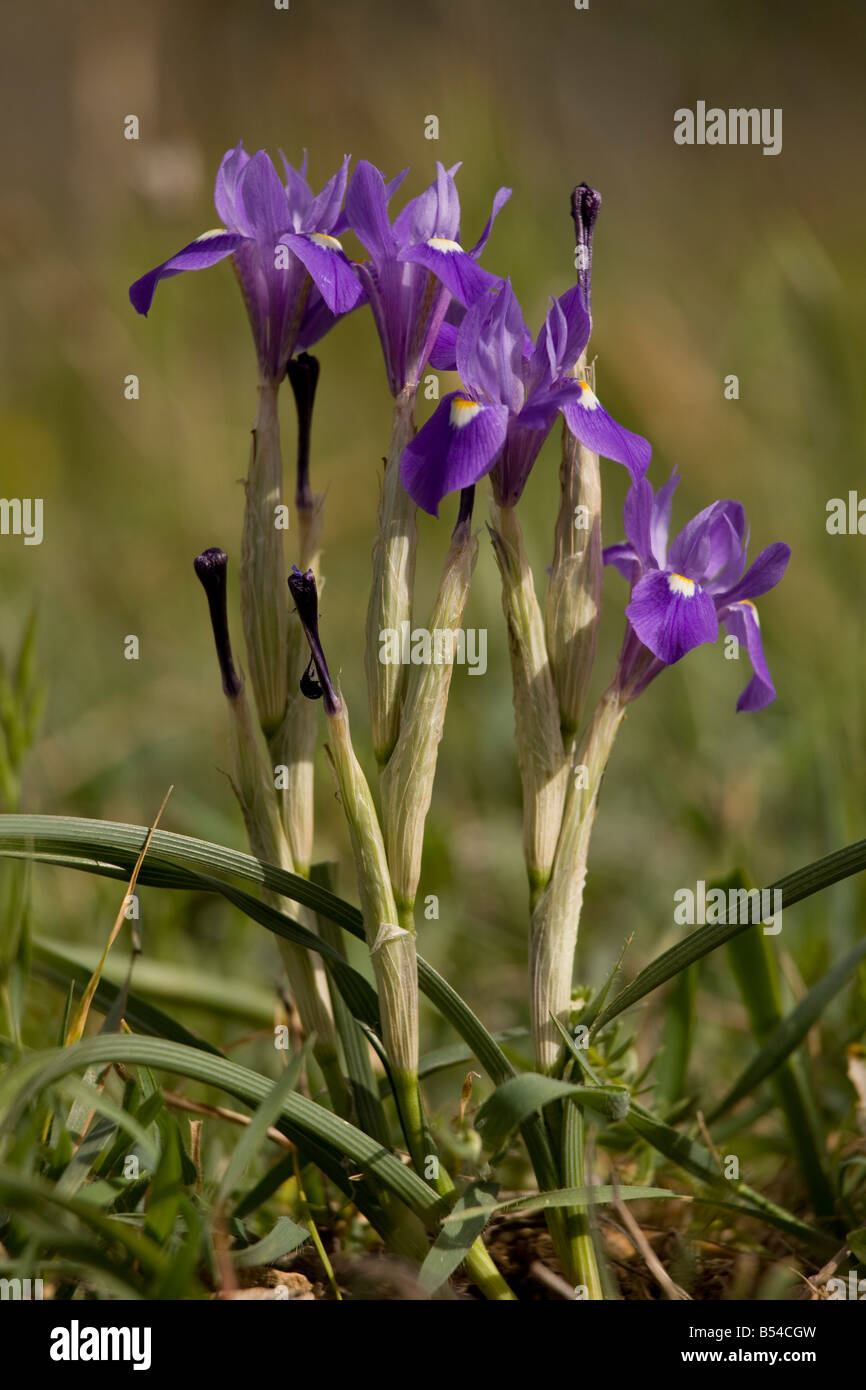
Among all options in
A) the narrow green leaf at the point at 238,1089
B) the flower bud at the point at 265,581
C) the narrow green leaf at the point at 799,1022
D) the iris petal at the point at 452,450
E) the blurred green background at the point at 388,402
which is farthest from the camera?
the blurred green background at the point at 388,402

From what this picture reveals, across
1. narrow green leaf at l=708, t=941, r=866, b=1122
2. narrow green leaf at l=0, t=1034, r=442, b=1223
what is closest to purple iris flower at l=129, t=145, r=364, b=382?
narrow green leaf at l=0, t=1034, r=442, b=1223

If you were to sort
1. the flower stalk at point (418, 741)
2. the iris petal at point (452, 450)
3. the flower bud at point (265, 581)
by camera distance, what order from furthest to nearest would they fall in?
1. the flower bud at point (265, 581)
2. the flower stalk at point (418, 741)
3. the iris petal at point (452, 450)

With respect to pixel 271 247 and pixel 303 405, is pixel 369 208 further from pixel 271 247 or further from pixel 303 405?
pixel 303 405

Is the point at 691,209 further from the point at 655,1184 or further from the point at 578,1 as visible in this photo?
the point at 655,1184

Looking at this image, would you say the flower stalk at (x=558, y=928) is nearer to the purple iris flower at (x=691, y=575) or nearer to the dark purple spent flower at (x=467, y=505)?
the purple iris flower at (x=691, y=575)

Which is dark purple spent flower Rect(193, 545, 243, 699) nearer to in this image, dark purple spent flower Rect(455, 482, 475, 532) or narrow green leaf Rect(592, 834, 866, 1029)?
dark purple spent flower Rect(455, 482, 475, 532)

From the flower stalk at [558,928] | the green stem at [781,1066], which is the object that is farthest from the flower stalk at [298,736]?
the green stem at [781,1066]
